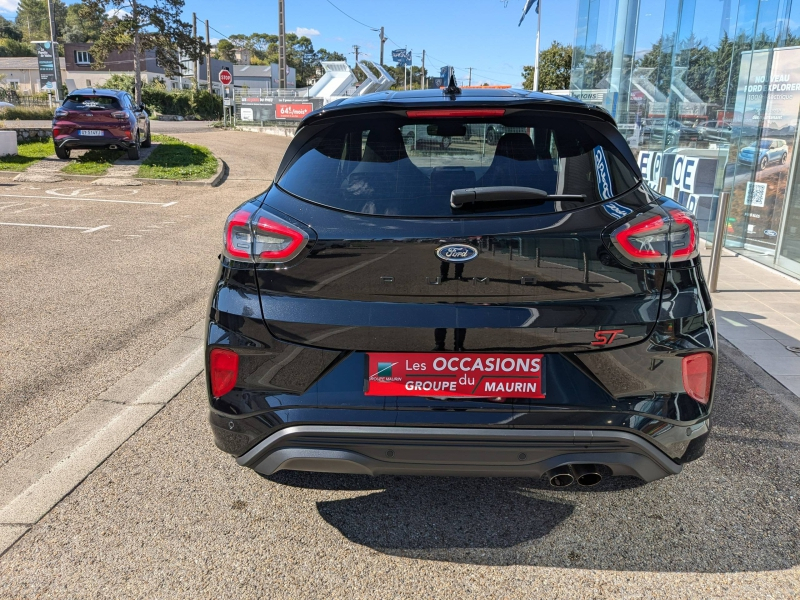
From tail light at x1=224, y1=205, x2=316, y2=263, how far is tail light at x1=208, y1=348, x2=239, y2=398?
358 mm

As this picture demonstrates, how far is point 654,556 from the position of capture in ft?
8.56

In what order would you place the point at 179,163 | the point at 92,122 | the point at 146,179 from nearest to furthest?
the point at 146,179
the point at 92,122
the point at 179,163

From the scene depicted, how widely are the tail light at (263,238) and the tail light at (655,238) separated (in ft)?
3.71

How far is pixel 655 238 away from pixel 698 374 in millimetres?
524

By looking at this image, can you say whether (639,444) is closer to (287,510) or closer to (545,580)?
(545,580)

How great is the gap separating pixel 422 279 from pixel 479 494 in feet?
4.01

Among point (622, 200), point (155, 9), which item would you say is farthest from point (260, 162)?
point (155, 9)

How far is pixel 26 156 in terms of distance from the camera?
18.3 meters

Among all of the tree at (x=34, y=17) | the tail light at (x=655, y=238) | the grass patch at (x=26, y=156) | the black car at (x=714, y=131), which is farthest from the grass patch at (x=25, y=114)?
the tree at (x=34, y=17)

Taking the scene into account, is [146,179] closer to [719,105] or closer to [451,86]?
[719,105]

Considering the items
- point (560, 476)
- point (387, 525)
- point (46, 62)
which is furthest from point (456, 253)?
point (46, 62)

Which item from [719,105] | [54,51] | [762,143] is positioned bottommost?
[762,143]

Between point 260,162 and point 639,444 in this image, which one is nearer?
point 639,444

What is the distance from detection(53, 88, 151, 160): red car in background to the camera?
1670cm
